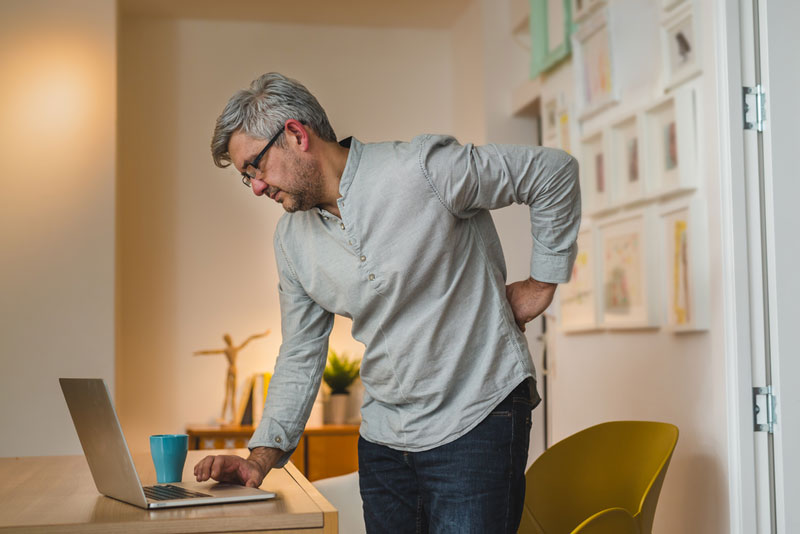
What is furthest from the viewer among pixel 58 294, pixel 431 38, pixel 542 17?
pixel 431 38

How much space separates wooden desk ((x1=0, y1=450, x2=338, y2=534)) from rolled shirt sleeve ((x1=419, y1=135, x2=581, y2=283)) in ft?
1.85

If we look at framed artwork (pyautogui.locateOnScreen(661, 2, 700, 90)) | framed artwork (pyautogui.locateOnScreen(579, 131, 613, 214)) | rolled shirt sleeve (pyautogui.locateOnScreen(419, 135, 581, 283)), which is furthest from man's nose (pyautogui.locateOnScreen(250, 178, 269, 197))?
framed artwork (pyautogui.locateOnScreen(579, 131, 613, 214))

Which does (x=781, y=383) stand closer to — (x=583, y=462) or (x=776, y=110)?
(x=583, y=462)

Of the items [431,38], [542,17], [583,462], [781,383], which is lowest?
[583,462]

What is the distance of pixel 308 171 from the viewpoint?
1590 millimetres

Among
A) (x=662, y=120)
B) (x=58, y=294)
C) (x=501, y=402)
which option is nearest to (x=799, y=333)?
(x=662, y=120)

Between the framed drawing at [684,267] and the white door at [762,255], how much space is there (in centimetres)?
12

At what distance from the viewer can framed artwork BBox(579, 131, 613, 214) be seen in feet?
9.82

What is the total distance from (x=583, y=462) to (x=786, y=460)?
0.49 meters

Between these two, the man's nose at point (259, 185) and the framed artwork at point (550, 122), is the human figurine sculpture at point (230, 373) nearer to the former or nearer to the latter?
the framed artwork at point (550, 122)

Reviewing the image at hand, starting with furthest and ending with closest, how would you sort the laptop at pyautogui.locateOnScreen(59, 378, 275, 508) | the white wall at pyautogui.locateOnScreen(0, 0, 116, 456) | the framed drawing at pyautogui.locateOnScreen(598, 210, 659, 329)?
the white wall at pyautogui.locateOnScreen(0, 0, 116, 456) → the framed drawing at pyautogui.locateOnScreen(598, 210, 659, 329) → the laptop at pyautogui.locateOnScreen(59, 378, 275, 508)

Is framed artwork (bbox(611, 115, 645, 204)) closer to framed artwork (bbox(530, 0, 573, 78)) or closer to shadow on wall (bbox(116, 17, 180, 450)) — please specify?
framed artwork (bbox(530, 0, 573, 78))

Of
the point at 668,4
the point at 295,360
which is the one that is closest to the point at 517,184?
the point at 295,360

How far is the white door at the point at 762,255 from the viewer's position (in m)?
2.20
